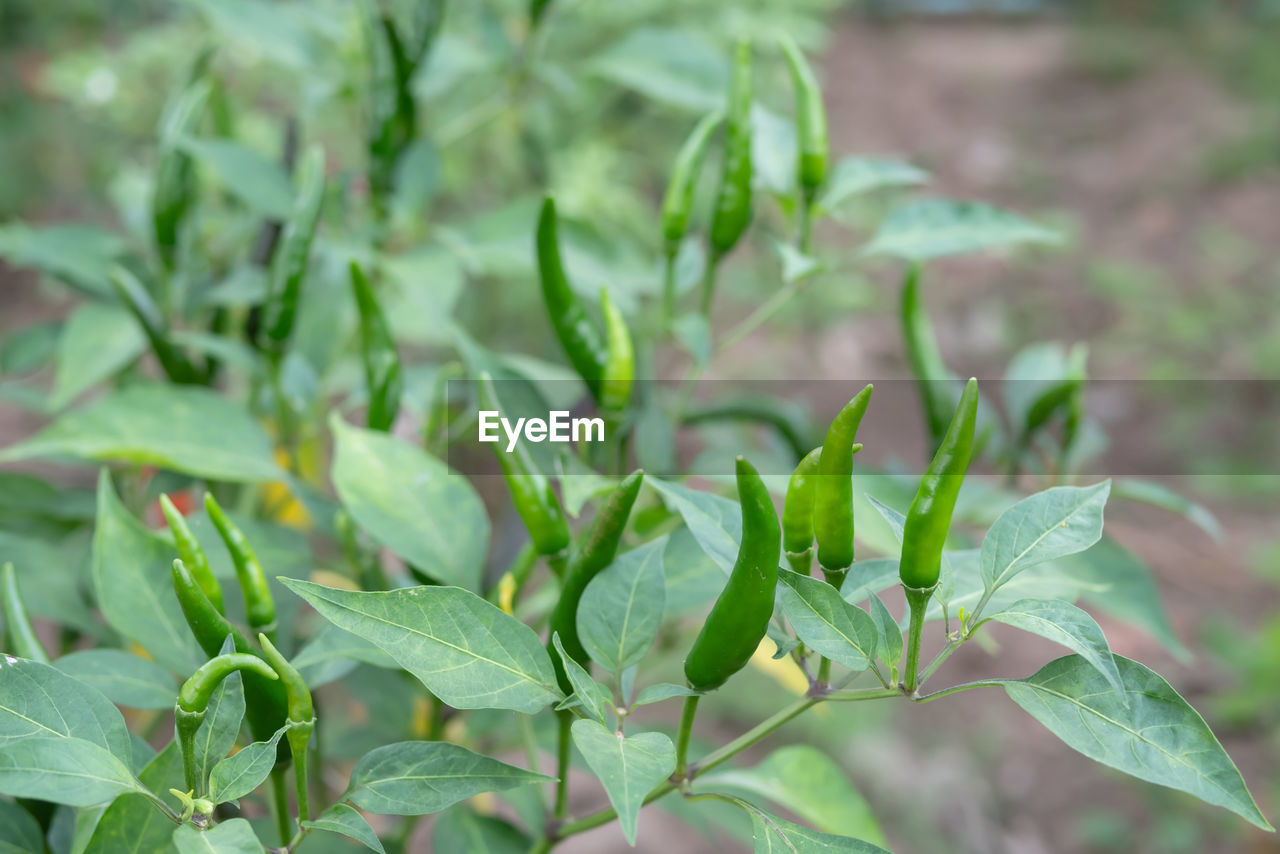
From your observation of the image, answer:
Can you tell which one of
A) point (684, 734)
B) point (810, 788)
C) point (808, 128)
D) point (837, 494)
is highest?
point (808, 128)

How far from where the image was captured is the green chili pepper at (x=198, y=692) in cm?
33

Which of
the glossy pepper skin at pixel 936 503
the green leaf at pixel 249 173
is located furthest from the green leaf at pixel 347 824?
the green leaf at pixel 249 173

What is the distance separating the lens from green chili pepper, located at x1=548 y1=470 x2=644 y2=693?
1.28ft

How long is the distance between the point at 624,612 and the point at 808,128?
0.34 m

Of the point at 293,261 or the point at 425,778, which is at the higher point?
the point at 293,261

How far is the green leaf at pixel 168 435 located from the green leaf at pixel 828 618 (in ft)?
1.11

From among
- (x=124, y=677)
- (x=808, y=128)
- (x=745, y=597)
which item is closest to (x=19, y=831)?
(x=124, y=677)

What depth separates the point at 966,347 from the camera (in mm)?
3113

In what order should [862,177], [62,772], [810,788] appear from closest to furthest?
[62,772] < [810,788] < [862,177]

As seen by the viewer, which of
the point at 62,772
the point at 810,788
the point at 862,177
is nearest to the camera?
the point at 62,772

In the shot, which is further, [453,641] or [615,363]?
[615,363]

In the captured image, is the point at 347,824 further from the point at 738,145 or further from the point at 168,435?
the point at 738,145

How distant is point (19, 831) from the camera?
0.41 metres

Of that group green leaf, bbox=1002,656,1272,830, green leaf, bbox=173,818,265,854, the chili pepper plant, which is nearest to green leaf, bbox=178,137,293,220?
the chili pepper plant
